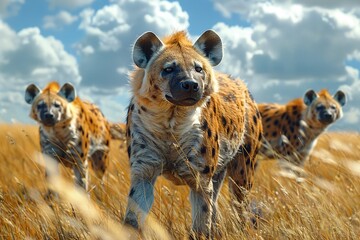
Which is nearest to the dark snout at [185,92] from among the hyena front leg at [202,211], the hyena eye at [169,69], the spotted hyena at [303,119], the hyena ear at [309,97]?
the hyena eye at [169,69]

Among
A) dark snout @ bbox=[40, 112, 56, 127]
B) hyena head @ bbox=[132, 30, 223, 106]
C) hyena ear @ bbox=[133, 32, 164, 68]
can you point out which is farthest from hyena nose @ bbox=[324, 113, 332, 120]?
hyena ear @ bbox=[133, 32, 164, 68]

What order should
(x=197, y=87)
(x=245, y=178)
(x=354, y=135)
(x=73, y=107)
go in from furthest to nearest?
(x=354, y=135) < (x=73, y=107) < (x=245, y=178) < (x=197, y=87)

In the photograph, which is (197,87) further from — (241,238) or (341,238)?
(341,238)

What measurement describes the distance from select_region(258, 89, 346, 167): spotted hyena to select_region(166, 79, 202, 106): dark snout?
623 centimetres

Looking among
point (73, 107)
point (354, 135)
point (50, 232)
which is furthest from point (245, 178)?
point (354, 135)

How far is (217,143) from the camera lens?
4.28 meters

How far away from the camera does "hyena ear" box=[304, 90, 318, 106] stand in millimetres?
10516

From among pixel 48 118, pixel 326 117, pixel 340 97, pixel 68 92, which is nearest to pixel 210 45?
pixel 48 118

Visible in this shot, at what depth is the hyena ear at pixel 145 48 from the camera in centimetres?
416

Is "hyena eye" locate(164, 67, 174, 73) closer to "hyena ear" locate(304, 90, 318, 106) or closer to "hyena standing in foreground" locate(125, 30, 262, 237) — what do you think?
"hyena standing in foreground" locate(125, 30, 262, 237)

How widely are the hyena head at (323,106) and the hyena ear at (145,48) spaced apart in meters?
6.44

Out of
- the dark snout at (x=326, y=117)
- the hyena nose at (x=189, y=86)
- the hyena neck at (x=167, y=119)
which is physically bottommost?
the dark snout at (x=326, y=117)

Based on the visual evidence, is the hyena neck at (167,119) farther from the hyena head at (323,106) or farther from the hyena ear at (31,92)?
the hyena head at (323,106)

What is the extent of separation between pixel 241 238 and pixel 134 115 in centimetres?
125
